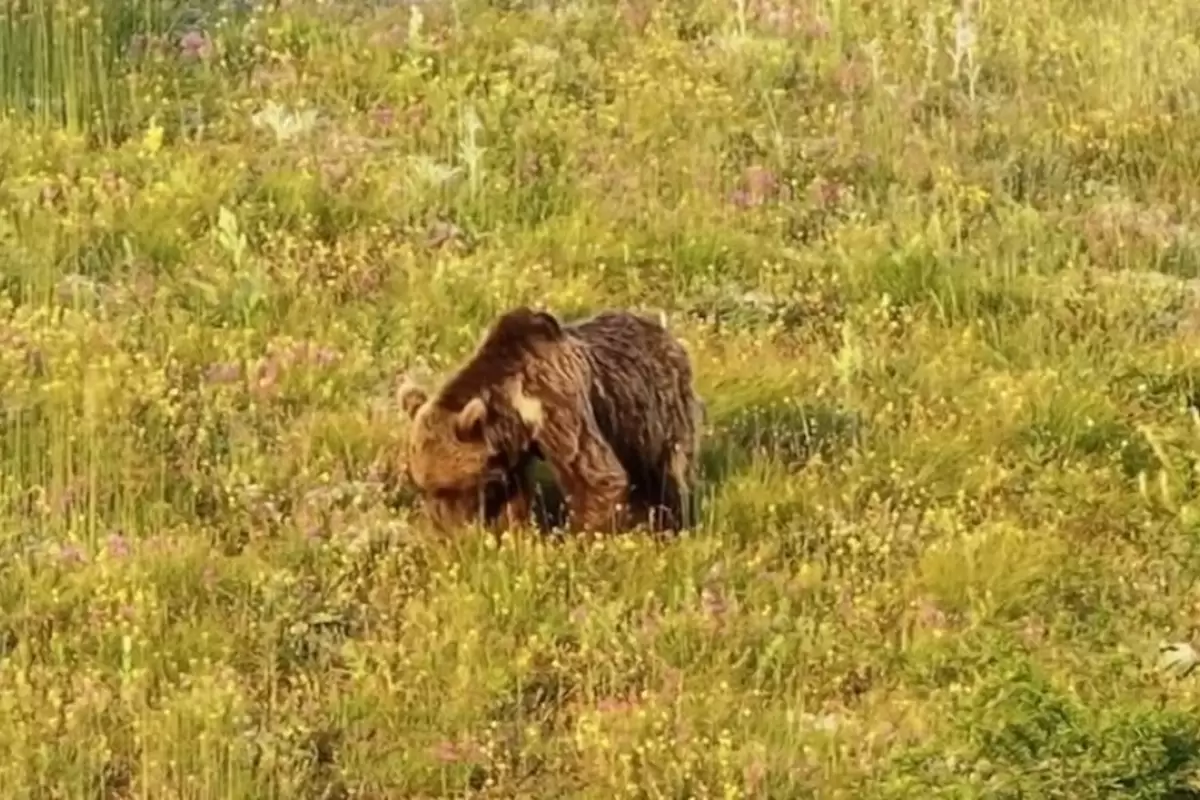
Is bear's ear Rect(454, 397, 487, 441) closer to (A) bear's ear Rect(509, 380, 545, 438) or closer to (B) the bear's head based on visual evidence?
(B) the bear's head

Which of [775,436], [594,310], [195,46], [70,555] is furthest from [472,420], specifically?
[195,46]

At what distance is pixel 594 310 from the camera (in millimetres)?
8852

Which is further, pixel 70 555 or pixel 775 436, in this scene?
pixel 775 436

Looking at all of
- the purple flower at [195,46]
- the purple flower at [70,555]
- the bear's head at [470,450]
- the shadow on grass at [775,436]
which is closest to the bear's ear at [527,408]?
the bear's head at [470,450]

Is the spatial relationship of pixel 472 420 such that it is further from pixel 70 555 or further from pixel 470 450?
pixel 70 555

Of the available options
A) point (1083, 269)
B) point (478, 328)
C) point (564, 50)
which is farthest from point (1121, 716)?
point (564, 50)

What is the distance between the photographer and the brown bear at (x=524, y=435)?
6.75m

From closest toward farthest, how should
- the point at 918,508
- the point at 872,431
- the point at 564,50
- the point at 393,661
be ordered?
the point at 393,661
the point at 918,508
the point at 872,431
the point at 564,50

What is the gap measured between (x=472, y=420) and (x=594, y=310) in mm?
2248

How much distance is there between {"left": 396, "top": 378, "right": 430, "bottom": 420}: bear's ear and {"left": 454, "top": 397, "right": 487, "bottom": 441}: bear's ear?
26 centimetres

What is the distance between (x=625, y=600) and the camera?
256 inches

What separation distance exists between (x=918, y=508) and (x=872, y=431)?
60 centimetres

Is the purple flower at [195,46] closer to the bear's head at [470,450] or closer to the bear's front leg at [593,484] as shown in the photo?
the bear's head at [470,450]

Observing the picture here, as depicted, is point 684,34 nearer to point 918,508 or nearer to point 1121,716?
point 918,508
